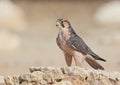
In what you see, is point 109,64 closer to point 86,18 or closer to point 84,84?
point 84,84

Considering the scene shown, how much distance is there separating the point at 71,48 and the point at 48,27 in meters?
17.2

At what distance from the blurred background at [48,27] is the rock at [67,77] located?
1004 centimetres

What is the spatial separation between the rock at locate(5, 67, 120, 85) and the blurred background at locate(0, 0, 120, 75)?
1004 cm

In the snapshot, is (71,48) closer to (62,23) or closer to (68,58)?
(68,58)

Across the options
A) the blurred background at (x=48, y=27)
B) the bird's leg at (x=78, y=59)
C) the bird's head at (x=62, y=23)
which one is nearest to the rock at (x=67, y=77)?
the bird's leg at (x=78, y=59)

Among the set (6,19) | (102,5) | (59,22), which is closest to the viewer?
(59,22)

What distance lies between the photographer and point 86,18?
24.6m

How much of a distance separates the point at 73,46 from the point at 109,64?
745 cm

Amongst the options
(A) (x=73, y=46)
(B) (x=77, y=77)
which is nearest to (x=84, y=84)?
(B) (x=77, y=77)

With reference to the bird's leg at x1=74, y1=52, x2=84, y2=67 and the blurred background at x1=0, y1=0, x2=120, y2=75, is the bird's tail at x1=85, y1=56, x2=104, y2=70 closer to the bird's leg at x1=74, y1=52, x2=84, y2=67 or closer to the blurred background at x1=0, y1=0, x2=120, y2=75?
the bird's leg at x1=74, y1=52, x2=84, y2=67

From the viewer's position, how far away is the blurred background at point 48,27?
17750 millimetres

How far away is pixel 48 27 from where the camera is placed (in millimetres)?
23688

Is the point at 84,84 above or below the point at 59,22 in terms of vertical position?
below

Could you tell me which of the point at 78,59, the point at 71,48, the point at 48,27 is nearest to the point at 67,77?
the point at 78,59
